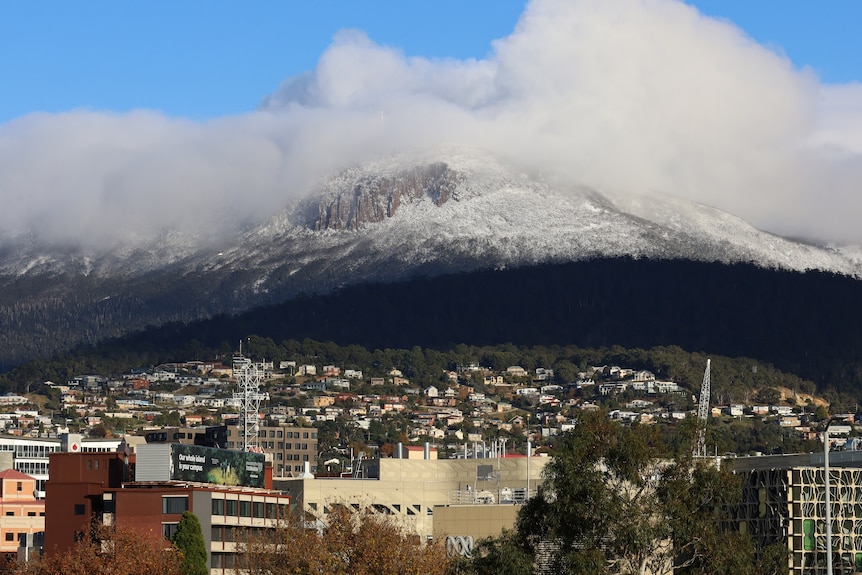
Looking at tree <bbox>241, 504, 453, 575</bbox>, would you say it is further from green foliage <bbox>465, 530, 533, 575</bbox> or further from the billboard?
the billboard

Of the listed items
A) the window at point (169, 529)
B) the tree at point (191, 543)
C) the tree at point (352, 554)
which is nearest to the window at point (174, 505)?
the window at point (169, 529)

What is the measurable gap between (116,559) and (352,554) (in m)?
18.9

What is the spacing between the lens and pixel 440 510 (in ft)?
515

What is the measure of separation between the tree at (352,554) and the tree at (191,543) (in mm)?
19780

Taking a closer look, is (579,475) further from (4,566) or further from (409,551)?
(4,566)

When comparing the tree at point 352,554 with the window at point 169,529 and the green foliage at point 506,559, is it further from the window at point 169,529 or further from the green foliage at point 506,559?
the window at point 169,529

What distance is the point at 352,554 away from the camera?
116000 mm

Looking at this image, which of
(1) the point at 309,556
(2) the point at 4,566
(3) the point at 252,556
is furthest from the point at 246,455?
(1) the point at 309,556

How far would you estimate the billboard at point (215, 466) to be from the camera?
156 m

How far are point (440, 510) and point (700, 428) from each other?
62.8 m

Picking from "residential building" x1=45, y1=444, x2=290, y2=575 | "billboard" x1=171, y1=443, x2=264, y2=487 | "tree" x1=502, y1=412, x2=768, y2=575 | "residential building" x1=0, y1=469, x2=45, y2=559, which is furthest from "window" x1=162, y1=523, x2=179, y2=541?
"tree" x1=502, y1=412, x2=768, y2=575

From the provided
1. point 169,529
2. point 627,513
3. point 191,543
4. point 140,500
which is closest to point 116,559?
point 191,543

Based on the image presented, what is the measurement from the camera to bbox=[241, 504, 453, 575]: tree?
371 ft

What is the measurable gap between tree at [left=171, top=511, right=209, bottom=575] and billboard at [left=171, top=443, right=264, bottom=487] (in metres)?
7.31
